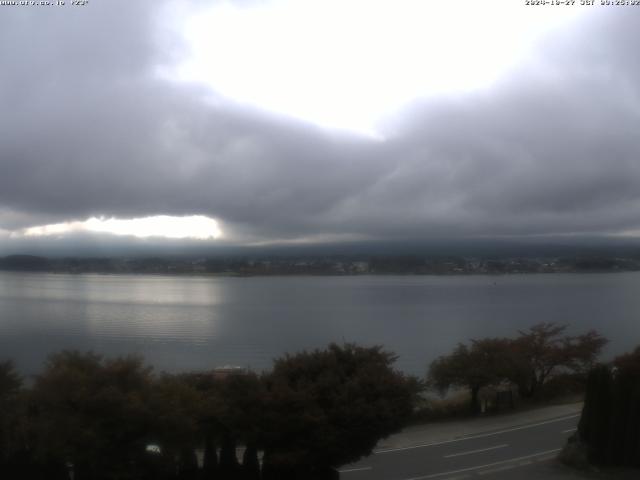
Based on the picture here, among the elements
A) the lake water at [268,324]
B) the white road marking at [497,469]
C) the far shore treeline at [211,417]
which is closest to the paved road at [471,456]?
the white road marking at [497,469]

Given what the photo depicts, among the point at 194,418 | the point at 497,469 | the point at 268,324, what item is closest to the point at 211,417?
the point at 194,418

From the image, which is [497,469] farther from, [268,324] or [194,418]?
[268,324]

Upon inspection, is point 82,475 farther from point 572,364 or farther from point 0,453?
point 572,364

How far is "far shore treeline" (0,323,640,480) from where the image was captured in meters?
12.1

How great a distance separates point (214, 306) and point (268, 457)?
76.1m

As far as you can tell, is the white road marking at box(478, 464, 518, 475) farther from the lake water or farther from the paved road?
the lake water

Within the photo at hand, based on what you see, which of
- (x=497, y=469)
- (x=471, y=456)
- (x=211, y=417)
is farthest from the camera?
(x=471, y=456)

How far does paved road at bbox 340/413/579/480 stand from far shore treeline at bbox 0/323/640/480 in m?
2.26

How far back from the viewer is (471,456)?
18.5 metres

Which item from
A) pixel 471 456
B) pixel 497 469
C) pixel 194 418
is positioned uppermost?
pixel 194 418

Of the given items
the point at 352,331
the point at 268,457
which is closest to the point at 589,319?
the point at 352,331

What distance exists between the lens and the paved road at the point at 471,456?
1659cm

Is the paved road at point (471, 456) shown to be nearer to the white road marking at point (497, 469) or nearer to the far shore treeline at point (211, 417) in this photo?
the white road marking at point (497, 469)

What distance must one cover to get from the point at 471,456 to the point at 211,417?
27.5ft
